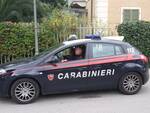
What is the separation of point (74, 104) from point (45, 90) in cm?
80

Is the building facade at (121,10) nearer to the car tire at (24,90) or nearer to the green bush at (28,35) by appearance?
the green bush at (28,35)

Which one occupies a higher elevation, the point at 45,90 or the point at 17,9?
the point at 17,9

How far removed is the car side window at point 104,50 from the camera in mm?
9258

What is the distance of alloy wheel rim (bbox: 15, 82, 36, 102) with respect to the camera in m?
8.65

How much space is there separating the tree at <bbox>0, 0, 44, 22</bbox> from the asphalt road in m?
7.43

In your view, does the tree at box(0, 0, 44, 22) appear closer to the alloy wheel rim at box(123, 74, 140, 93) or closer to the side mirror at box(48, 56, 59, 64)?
the side mirror at box(48, 56, 59, 64)

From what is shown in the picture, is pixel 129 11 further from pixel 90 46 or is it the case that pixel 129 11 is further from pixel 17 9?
pixel 90 46

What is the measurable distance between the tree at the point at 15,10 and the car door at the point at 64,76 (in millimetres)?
7645

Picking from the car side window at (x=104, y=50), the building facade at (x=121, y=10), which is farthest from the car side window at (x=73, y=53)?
the building facade at (x=121, y=10)

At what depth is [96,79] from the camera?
9.10 meters

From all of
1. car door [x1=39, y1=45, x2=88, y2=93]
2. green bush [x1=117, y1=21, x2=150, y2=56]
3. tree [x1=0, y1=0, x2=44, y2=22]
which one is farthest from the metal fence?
car door [x1=39, y1=45, x2=88, y2=93]

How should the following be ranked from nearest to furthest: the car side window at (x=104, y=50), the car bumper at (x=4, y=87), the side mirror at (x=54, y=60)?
1. the car bumper at (x=4, y=87)
2. the side mirror at (x=54, y=60)
3. the car side window at (x=104, y=50)

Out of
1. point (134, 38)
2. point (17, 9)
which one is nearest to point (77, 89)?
point (134, 38)

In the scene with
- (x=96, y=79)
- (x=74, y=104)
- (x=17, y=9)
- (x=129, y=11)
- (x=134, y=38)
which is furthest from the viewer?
(x=129, y=11)
